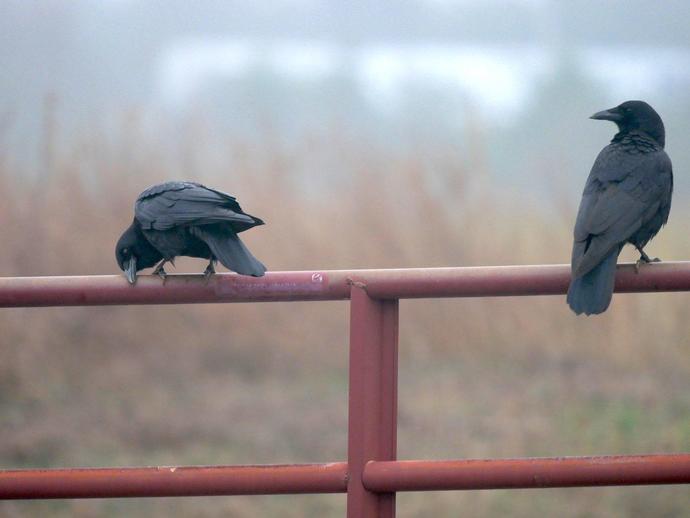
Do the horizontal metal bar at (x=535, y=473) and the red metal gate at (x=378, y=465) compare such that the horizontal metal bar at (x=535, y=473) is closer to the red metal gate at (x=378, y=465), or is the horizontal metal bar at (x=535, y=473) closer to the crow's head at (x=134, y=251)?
the red metal gate at (x=378, y=465)

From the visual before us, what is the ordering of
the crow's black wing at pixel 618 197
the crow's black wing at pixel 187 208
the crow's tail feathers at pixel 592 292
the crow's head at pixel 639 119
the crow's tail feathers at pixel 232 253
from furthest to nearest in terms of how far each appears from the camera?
the crow's head at pixel 639 119, the crow's black wing at pixel 187 208, the crow's black wing at pixel 618 197, the crow's tail feathers at pixel 232 253, the crow's tail feathers at pixel 592 292

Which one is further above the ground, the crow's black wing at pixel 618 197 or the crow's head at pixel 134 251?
the crow's black wing at pixel 618 197

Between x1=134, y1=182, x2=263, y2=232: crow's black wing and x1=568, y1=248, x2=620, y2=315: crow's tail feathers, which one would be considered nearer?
x1=568, y1=248, x2=620, y2=315: crow's tail feathers

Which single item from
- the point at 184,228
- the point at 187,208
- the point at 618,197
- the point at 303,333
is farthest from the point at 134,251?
the point at 303,333

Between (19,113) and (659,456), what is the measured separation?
7218 mm

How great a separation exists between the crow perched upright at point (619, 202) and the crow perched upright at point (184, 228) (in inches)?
42.8

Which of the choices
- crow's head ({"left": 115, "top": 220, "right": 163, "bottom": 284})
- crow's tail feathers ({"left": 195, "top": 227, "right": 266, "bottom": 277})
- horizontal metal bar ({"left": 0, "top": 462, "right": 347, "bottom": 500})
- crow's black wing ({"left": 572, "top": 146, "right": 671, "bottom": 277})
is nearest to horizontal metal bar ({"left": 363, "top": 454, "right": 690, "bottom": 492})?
horizontal metal bar ({"left": 0, "top": 462, "right": 347, "bottom": 500})

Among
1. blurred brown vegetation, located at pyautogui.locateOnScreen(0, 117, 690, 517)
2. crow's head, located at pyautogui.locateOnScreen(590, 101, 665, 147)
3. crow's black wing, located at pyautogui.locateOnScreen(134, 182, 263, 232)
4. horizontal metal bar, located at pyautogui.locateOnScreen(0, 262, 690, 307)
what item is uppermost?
crow's head, located at pyautogui.locateOnScreen(590, 101, 665, 147)

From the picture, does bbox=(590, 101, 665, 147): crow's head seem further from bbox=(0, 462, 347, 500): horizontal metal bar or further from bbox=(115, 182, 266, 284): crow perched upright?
bbox=(0, 462, 347, 500): horizontal metal bar

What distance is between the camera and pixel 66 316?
336 inches

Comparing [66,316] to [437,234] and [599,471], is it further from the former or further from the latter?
[599,471]

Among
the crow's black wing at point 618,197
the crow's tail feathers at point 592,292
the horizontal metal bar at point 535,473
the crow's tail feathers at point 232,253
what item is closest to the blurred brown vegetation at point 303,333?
the crow's black wing at point 618,197

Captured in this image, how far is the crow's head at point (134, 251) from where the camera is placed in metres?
4.23

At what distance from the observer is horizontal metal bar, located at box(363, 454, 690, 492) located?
2.44m
